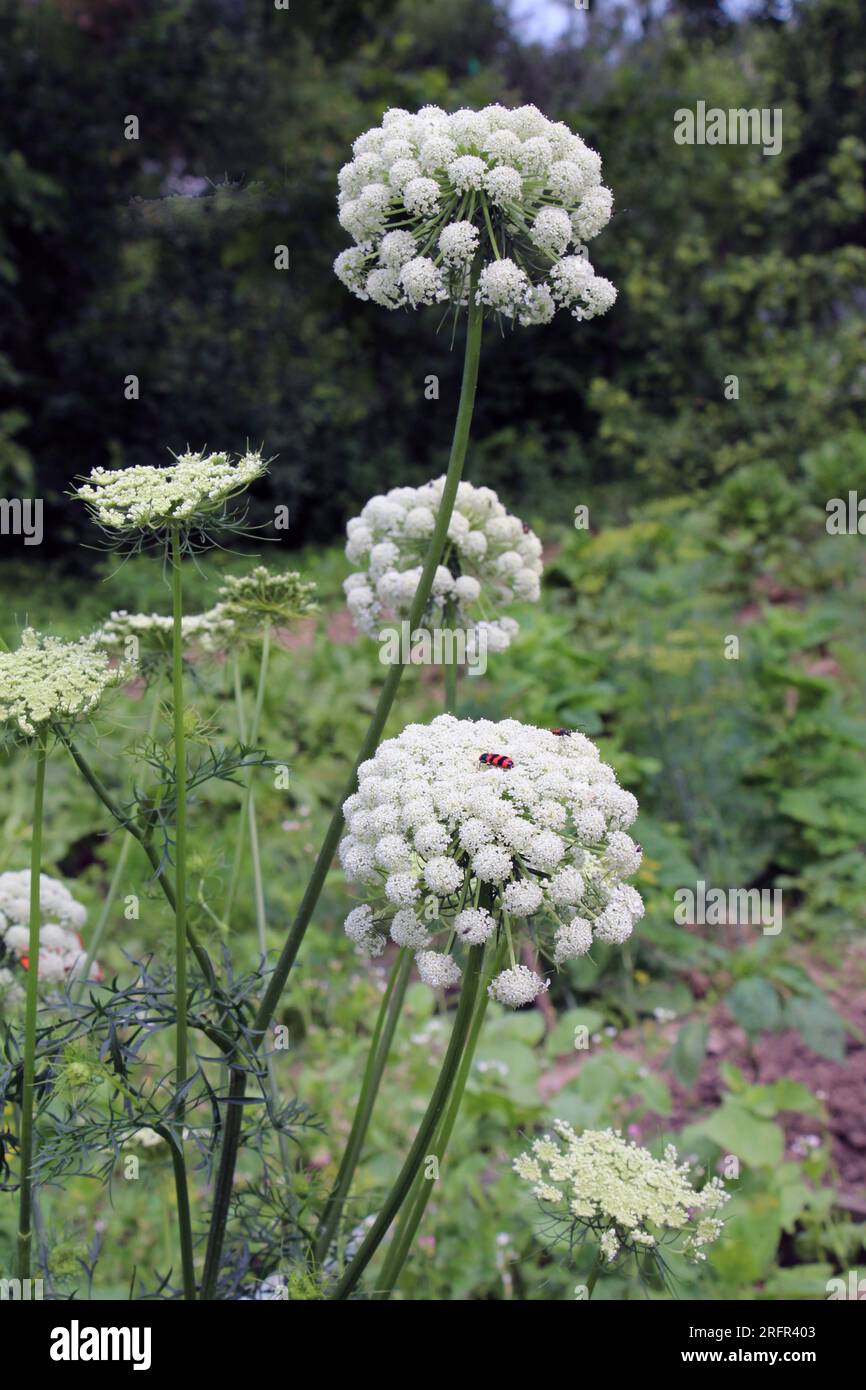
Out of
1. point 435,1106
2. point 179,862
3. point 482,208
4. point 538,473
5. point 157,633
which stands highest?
point 538,473

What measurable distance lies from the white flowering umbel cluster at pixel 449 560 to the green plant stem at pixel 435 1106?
78 centimetres

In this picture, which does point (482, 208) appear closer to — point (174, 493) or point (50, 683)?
point (174, 493)

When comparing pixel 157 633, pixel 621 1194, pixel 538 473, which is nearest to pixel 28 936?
pixel 157 633

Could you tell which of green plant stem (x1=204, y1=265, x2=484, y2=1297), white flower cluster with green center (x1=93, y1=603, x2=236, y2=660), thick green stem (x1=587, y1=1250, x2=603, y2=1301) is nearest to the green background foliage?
white flower cluster with green center (x1=93, y1=603, x2=236, y2=660)

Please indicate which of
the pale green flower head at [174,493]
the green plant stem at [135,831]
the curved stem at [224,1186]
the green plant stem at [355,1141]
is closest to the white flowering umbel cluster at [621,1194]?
the green plant stem at [355,1141]

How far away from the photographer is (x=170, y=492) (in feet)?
4.39

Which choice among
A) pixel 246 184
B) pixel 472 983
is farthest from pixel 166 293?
pixel 472 983

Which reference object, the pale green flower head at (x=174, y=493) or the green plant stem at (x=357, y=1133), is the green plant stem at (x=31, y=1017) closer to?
the pale green flower head at (x=174, y=493)

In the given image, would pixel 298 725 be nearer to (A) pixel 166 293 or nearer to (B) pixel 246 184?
(B) pixel 246 184

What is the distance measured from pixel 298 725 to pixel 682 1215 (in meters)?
4.34

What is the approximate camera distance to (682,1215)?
57.7 inches

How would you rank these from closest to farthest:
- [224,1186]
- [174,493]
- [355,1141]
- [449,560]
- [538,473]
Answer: [174,493] < [224,1186] < [355,1141] < [449,560] < [538,473]

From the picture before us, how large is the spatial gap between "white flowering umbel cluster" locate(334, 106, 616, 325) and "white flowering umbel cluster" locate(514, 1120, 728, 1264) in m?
1.05

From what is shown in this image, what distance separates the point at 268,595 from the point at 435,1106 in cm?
82
